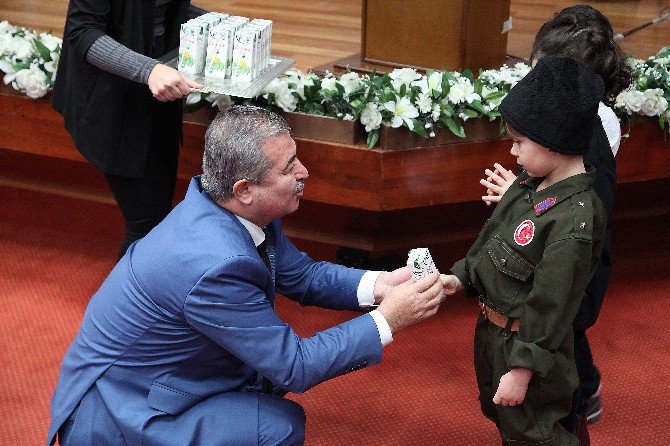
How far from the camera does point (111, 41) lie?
2.66m

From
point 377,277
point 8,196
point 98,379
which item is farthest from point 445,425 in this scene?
point 8,196

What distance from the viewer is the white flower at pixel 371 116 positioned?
10.2 ft

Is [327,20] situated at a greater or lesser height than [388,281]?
lesser

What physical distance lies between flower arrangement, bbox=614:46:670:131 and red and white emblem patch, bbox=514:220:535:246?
1402 mm

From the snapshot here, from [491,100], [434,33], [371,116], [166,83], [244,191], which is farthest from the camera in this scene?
[434,33]

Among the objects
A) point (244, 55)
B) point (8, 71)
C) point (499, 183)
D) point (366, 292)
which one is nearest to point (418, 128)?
point (244, 55)

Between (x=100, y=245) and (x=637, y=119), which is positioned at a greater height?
(x=637, y=119)

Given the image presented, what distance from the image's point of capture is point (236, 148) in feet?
6.47

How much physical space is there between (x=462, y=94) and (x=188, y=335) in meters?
1.53

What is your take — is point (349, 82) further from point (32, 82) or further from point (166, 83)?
point (32, 82)

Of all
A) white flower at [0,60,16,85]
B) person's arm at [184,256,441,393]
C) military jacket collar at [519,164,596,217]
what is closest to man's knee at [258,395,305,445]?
person's arm at [184,256,441,393]

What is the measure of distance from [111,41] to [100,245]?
1.30 m

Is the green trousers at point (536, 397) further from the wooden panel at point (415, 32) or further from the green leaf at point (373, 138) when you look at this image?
the wooden panel at point (415, 32)

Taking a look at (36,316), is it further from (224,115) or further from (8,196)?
(224,115)
